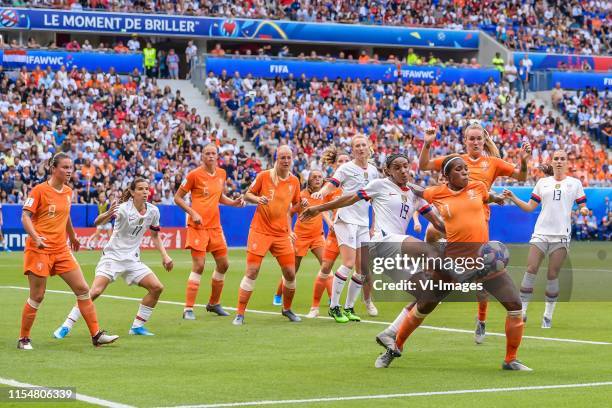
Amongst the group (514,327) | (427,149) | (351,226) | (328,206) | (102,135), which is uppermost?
(427,149)

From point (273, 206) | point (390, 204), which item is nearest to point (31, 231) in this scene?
point (390, 204)

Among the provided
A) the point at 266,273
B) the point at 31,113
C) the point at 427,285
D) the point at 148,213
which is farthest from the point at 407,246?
the point at 31,113

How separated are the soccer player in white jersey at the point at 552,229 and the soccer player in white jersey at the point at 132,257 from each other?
5272 millimetres

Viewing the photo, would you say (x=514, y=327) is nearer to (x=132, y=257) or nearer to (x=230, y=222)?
(x=132, y=257)

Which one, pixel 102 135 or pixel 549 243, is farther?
pixel 102 135

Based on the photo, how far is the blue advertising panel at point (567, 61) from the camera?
194ft

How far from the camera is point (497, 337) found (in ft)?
48.9

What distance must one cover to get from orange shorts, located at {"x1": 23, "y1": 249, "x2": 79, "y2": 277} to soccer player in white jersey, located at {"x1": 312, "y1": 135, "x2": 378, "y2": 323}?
4.41 meters

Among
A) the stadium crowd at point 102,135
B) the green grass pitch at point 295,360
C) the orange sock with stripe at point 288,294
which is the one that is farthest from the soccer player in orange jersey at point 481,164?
the stadium crowd at point 102,135

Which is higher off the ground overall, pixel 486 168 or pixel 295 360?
pixel 486 168

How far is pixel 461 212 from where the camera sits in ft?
38.8

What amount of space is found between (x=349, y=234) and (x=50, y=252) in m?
5.32

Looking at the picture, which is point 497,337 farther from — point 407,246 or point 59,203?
point 59,203

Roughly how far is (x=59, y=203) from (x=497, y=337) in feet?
19.4
